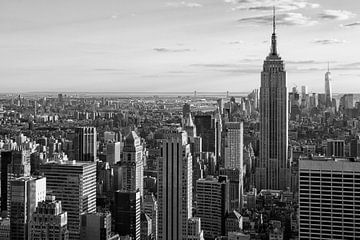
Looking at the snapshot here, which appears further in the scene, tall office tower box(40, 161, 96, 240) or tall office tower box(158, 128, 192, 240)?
tall office tower box(40, 161, 96, 240)

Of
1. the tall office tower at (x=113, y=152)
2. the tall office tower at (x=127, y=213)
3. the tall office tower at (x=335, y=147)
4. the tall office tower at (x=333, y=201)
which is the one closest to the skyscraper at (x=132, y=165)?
the tall office tower at (x=113, y=152)

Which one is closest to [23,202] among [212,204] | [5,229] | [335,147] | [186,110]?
[5,229]

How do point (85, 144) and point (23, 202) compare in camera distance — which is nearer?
point (23, 202)

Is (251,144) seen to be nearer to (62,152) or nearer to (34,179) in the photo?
(62,152)

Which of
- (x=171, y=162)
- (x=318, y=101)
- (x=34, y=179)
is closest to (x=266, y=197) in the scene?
(x=318, y=101)

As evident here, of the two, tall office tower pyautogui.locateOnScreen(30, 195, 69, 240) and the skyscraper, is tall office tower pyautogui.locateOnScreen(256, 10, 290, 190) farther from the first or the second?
tall office tower pyautogui.locateOnScreen(30, 195, 69, 240)

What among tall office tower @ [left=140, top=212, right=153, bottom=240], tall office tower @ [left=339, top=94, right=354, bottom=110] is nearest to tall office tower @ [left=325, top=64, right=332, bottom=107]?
tall office tower @ [left=339, top=94, right=354, bottom=110]

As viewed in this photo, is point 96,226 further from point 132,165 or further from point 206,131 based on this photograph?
point 206,131
